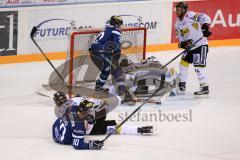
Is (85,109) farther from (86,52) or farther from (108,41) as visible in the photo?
(86,52)

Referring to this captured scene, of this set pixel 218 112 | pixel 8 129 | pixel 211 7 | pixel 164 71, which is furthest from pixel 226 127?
pixel 211 7

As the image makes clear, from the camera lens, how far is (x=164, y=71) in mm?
12617

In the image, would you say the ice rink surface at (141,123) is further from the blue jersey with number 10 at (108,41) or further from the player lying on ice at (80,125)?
the blue jersey with number 10 at (108,41)

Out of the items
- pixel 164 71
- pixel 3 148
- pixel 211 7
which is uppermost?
pixel 211 7

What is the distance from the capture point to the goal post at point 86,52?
12.5 meters

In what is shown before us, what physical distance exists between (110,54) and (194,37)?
4.14 ft

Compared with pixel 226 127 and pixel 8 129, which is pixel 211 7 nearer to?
pixel 226 127

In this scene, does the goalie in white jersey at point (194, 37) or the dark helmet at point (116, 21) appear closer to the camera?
the dark helmet at point (116, 21)

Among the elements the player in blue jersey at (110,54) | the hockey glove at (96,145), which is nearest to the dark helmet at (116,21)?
the player in blue jersey at (110,54)

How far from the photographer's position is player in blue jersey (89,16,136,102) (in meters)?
12.1

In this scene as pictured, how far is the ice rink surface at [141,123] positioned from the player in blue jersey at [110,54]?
49cm

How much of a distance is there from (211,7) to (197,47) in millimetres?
3464

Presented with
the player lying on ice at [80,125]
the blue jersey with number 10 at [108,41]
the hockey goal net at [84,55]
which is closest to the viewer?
the player lying on ice at [80,125]

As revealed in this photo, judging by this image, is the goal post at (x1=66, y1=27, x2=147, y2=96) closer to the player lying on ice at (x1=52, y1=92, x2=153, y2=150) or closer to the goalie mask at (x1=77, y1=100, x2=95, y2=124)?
the player lying on ice at (x1=52, y1=92, x2=153, y2=150)
